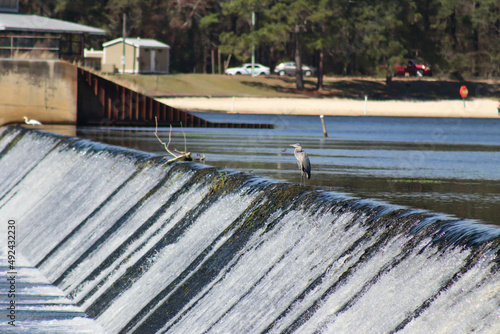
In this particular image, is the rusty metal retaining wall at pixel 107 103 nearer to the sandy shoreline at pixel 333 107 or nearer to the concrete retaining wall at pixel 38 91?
the concrete retaining wall at pixel 38 91

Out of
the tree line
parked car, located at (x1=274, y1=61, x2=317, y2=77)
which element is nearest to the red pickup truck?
the tree line

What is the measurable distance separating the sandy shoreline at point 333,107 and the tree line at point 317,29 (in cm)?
733

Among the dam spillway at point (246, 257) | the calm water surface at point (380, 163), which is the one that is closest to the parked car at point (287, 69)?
the calm water surface at point (380, 163)

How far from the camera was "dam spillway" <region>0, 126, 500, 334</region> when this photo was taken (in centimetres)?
723

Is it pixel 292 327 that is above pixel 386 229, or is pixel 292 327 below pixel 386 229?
below

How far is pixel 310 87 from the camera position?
8381 cm

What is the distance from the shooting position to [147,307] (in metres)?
10.4

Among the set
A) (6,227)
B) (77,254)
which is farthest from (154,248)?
(6,227)

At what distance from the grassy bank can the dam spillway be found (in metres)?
56.7

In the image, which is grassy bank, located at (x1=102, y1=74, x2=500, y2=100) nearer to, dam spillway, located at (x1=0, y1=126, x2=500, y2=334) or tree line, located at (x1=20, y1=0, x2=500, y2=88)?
tree line, located at (x1=20, y1=0, x2=500, y2=88)

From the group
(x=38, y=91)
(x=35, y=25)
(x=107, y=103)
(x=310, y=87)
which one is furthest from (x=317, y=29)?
(x=38, y=91)

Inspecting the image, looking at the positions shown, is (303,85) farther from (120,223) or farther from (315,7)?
(120,223)

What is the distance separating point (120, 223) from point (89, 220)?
1.32 metres

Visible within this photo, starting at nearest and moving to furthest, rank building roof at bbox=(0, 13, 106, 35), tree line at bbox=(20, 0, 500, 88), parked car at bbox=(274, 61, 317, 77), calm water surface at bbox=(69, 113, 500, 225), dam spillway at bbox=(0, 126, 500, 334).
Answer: dam spillway at bbox=(0, 126, 500, 334), calm water surface at bbox=(69, 113, 500, 225), building roof at bbox=(0, 13, 106, 35), tree line at bbox=(20, 0, 500, 88), parked car at bbox=(274, 61, 317, 77)
